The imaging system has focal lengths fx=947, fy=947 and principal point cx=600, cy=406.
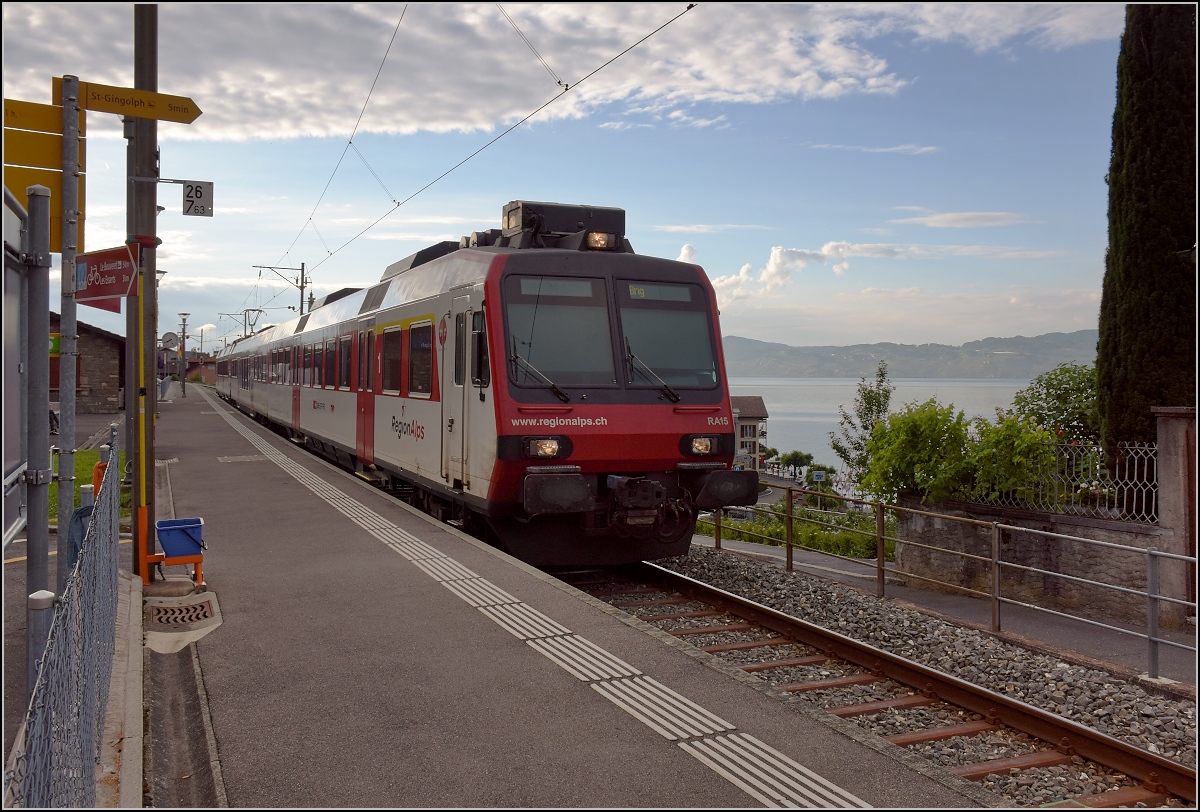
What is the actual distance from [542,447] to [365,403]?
658 cm

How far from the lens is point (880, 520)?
10070mm

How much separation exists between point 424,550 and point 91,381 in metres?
31.6

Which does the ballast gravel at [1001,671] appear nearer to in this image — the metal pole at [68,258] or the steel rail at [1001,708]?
the steel rail at [1001,708]

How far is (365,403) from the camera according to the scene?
1454cm

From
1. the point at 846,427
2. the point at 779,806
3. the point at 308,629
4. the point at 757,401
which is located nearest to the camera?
the point at 779,806

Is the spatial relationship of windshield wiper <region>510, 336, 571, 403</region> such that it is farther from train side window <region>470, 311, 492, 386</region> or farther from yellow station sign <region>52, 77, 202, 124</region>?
yellow station sign <region>52, 77, 202, 124</region>

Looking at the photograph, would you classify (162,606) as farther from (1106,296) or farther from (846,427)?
(846,427)

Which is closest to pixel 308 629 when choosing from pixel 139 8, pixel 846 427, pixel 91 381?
pixel 139 8

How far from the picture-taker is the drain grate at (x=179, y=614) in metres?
7.05

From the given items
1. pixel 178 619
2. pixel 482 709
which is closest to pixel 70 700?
pixel 482 709

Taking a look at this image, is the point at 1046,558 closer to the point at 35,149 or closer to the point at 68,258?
the point at 68,258

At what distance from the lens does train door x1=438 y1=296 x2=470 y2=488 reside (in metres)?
9.62

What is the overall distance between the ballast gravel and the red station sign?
17.2 feet

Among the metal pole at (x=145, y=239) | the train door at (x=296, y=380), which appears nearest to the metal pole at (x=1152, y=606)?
the metal pole at (x=145, y=239)
